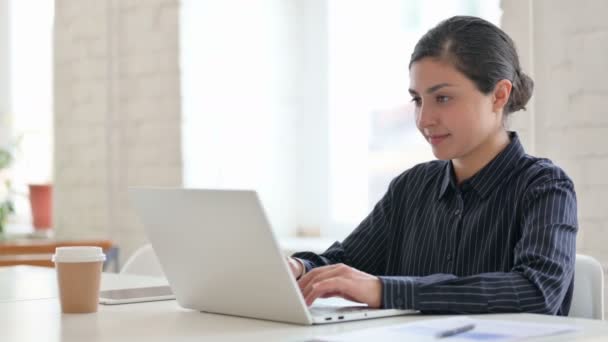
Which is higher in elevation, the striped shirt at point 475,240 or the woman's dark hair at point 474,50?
the woman's dark hair at point 474,50

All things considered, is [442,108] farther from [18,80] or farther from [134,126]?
[18,80]

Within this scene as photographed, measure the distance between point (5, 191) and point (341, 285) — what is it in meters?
3.62

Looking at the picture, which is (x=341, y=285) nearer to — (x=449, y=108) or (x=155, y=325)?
(x=155, y=325)

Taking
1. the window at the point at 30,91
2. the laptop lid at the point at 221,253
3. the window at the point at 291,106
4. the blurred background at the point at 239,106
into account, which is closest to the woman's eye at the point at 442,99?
the laptop lid at the point at 221,253

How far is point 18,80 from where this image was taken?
4.90 metres

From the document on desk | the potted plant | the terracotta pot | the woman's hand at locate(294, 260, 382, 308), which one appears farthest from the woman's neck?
the terracotta pot

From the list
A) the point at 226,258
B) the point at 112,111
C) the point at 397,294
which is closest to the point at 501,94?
the point at 397,294

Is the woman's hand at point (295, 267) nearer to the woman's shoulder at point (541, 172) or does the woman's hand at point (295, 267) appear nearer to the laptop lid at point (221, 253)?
the laptop lid at point (221, 253)

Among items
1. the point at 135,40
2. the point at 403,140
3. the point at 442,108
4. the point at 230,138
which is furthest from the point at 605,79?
the point at 135,40

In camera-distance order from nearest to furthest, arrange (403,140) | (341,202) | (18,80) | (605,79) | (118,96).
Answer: (605,79)
(403,140)
(341,202)
(118,96)
(18,80)

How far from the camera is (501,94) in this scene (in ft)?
6.09

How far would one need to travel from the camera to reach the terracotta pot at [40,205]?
421 centimetres

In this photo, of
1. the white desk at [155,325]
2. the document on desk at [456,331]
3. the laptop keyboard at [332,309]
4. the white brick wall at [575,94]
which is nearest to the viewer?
the document on desk at [456,331]

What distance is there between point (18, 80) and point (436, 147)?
3506mm
